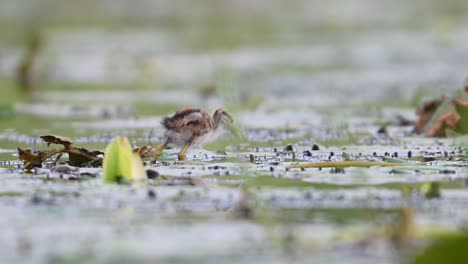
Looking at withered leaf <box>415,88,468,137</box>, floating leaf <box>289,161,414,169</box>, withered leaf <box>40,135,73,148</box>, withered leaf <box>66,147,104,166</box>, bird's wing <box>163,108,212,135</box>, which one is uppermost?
withered leaf <box>415,88,468,137</box>

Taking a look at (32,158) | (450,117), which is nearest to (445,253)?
(32,158)

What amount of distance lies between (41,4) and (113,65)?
8.24 m

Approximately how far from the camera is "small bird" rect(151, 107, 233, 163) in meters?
5.13

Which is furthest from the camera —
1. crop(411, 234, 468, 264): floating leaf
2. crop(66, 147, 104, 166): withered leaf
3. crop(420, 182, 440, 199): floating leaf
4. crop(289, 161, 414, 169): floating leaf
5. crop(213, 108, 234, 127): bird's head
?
crop(213, 108, 234, 127): bird's head

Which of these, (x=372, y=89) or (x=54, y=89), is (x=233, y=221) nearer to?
(x=372, y=89)

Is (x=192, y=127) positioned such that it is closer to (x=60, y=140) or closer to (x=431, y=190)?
(x=60, y=140)

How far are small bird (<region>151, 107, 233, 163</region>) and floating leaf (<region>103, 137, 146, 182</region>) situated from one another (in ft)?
2.16

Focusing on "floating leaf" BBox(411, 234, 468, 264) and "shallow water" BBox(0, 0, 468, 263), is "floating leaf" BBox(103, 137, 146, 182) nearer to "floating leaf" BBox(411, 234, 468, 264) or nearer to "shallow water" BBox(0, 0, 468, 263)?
"shallow water" BBox(0, 0, 468, 263)

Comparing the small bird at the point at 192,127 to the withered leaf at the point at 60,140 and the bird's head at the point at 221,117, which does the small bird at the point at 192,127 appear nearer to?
the bird's head at the point at 221,117

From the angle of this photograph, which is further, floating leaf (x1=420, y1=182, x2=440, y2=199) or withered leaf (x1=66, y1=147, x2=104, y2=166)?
withered leaf (x1=66, y1=147, x2=104, y2=166)

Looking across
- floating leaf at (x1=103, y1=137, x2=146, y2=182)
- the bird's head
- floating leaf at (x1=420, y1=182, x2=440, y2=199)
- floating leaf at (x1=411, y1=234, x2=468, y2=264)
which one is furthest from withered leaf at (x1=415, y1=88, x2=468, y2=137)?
floating leaf at (x1=411, y1=234, x2=468, y2=264)

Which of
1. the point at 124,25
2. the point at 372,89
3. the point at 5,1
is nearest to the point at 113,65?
the point at 372,89

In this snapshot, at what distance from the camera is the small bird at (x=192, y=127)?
5.13 meters

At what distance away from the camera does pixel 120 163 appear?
14.5 feet
